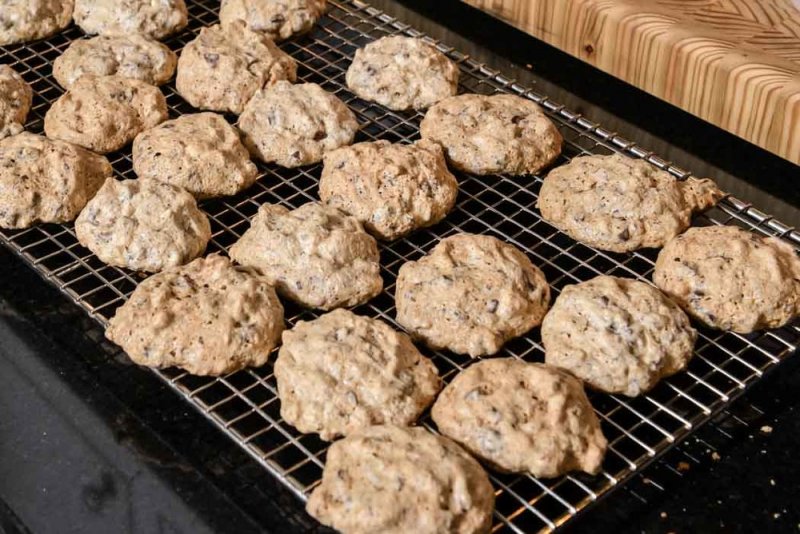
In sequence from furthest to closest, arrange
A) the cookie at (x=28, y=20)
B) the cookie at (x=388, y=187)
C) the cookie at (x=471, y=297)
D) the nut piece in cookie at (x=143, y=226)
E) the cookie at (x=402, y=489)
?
1. the cookie at (x=28, y=20)
2. the cookie at (x=388, y=187)
3. the nut piece in cookie at (x=143, y=226)
4. the cookie at (x=471, y=297)
5. the cookie at (x=402, y=489)

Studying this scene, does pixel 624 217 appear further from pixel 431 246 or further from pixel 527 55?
pixel 527 55

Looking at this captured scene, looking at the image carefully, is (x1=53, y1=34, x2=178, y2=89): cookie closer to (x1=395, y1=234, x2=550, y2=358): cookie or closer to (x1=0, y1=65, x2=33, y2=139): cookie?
(x1=0, y1=65, x2=33, y2=139): cookie

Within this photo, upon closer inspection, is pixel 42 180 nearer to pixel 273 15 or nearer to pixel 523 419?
pixel 273 15

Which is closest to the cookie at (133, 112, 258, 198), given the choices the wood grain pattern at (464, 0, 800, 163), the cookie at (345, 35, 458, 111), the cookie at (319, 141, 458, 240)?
the cookie at (319, 141, 458, 240)

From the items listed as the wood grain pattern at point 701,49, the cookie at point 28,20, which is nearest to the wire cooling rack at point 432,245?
the cookie at point 28,20

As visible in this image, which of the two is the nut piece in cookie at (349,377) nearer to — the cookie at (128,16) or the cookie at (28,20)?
the cookie at (128,16)
